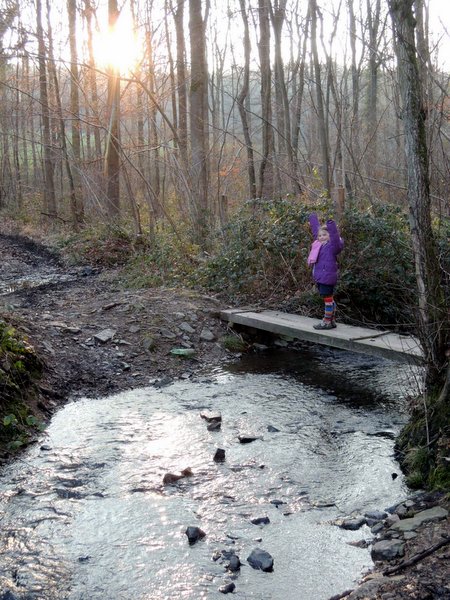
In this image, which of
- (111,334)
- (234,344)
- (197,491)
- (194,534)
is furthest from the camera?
(234,344)

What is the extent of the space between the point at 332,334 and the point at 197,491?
3.87 m

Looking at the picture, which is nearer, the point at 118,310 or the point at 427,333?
the point at 427,333

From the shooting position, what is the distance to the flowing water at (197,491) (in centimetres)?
372

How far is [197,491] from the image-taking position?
4898 mm

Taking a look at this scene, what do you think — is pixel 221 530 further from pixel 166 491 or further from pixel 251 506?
pixel 166 491

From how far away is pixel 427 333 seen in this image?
16.9 feet

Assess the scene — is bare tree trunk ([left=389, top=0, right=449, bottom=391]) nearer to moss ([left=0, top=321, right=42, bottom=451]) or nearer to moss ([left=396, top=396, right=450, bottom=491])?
moss ([left=396, top=396, right=450, bottom=491])

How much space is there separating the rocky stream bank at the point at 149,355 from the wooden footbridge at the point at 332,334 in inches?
21.6

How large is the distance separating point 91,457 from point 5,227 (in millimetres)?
23511

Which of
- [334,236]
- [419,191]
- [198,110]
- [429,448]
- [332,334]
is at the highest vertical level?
[198,110]

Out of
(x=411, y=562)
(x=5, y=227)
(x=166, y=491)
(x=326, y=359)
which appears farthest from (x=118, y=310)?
(x=5, y=227)

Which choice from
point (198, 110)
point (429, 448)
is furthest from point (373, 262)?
point (198, 110)

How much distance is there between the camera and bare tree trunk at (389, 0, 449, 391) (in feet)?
16.3

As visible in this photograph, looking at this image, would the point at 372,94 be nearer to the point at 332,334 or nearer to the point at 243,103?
the point at 243,103
